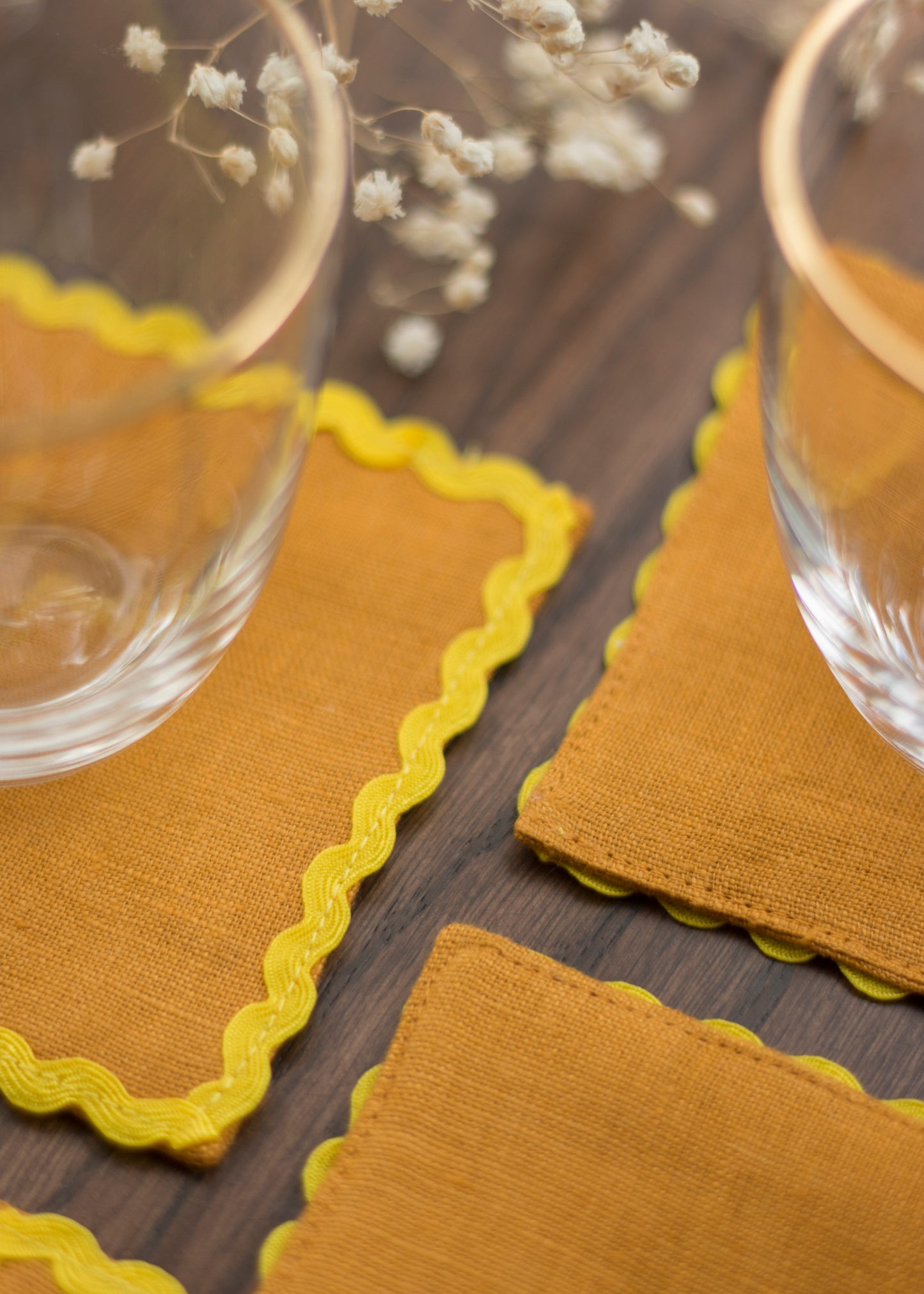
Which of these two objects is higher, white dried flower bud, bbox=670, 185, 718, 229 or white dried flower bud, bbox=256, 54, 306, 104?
white dried flower bud, bbox=256, 54, 306, 104

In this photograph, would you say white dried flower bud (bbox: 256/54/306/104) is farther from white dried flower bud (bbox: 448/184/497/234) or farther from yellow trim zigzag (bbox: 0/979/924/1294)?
yellow trim zigzag (bbox: 0/979/924/1294)

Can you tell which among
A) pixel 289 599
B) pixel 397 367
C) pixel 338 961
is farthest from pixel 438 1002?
pixel 397 367

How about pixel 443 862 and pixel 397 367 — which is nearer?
pixel 443 862

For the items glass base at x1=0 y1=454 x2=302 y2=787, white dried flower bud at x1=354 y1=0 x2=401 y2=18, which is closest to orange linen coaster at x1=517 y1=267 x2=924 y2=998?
glass base at x1=0 y1=454 x2=302 y2=787

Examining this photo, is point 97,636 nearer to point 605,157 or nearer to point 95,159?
point 95,159

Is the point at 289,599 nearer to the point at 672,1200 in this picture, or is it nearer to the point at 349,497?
the point at 349,497

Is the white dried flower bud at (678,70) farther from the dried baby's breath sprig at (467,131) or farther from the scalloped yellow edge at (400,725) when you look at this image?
the scalloped yellow edge at (400,725)
